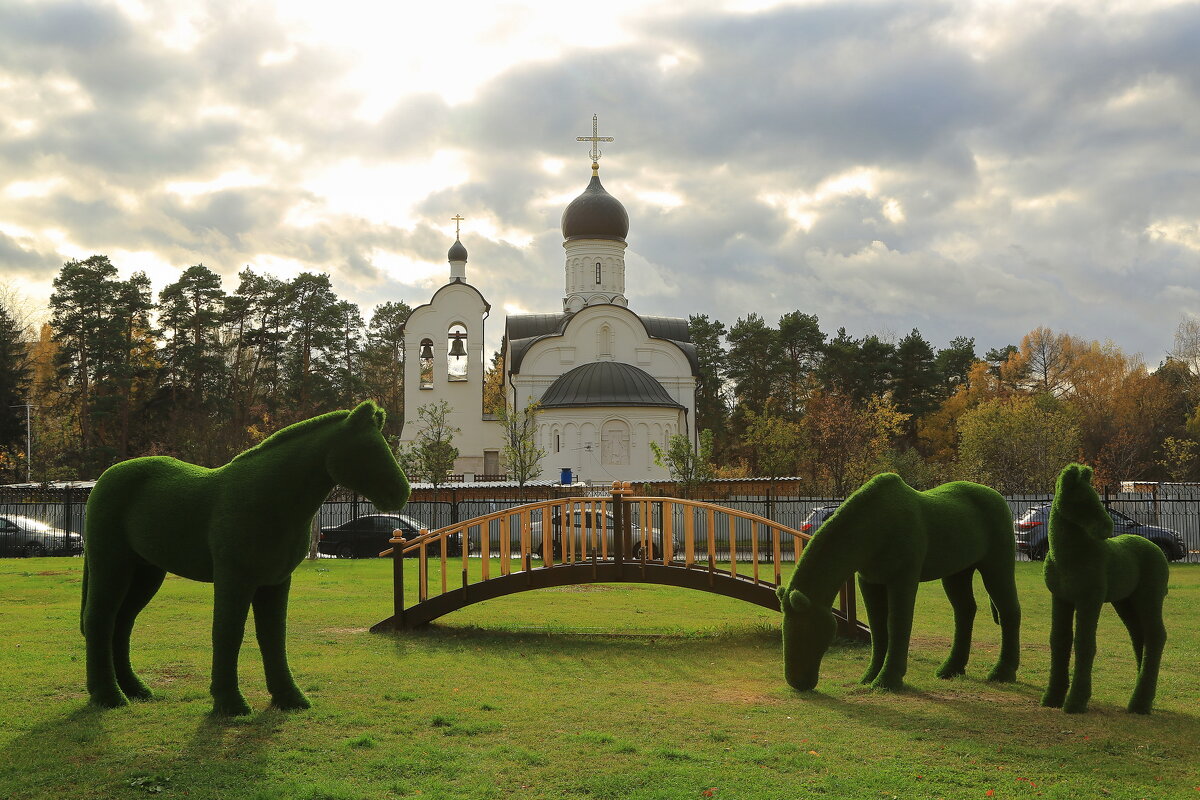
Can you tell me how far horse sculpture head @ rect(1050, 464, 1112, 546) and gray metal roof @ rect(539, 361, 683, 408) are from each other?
36.3 m

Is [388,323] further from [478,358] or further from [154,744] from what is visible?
[154,744]

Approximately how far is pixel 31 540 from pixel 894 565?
82.7 ft

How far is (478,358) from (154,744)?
44618 mm

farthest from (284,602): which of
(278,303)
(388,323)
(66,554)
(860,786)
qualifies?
(388,323)

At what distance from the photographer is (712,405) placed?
68.6m

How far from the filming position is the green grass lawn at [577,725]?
6.62m

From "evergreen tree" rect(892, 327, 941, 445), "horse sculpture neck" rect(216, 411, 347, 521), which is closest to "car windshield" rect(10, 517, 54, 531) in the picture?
"horse sculpture neck" rect(216, 411, 347, 521)

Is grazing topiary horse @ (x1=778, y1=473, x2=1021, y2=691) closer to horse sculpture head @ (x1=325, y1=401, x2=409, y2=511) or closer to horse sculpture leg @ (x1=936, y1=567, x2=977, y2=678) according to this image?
horse sculpture leg @ (x1=936, y1=567, x2=977, y2=678)

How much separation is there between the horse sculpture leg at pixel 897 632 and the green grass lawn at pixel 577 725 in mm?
198

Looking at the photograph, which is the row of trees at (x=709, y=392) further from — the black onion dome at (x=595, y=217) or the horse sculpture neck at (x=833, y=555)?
the horse sculpture neck at (x=833, y=555)

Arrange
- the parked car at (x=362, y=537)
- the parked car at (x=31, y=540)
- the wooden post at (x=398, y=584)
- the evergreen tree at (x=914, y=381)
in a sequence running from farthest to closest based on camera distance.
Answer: the evergreen tree at (x=914, y=381)
the parked car at (x=362, y=537)
the parked car at (x=31, y=540)
the wooden post at (x=398, y=584)

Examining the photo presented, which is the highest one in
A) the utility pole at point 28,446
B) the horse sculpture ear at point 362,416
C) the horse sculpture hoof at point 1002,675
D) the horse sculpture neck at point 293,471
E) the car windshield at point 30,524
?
the utility pole at point 28,446

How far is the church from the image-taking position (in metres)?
44.6

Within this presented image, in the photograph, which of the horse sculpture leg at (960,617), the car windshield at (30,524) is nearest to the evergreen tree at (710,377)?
the car windshield at (30,524)
